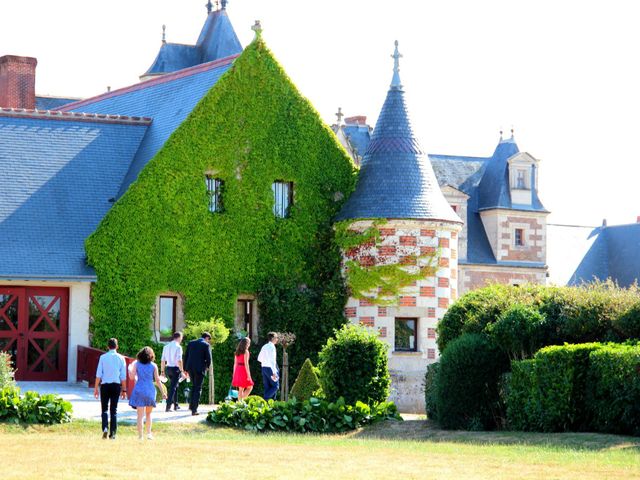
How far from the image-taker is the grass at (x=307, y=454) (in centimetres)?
1731

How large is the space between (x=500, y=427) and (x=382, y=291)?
10991mm


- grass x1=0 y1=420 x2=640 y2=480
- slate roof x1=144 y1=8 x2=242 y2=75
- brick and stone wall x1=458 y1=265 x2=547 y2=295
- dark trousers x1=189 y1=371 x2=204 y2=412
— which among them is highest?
slate roof x1=144 y1=8 x2=242 y2=75

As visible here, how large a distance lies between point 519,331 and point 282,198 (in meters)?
13.0

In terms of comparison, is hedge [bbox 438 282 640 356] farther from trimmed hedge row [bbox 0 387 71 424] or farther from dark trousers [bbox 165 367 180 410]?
trimmed hedge row [bbox 0 387 71 424]

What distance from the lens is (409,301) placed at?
36250 millimetres

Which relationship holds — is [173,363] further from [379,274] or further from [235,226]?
[379,274]

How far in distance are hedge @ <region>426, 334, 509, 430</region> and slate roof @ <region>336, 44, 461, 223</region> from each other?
35.1 feet

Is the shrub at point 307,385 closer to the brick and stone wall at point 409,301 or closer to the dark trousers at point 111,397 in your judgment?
the brick and stone wall at point 409,301

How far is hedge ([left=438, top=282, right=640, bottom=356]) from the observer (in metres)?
25.2

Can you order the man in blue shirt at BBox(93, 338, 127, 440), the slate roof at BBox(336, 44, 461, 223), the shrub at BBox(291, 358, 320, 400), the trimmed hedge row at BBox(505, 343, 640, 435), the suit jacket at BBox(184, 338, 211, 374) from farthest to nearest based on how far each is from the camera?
the slate roof at BBox(336, 44, 461, 223) → the shrub at BBox(291, 358, 320, 400) → the suit jacket at BBox(184, 338, 211, 374) → the trimmed hedge row at BBox(505, 343, 640, 435) → the man in blue shirt at BBox(93, 338, 127, 440)

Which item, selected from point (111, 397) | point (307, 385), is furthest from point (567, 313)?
point (111, 397)

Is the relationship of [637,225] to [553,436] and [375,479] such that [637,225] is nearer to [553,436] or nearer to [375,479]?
[553,436]

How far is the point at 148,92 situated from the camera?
40969 mm

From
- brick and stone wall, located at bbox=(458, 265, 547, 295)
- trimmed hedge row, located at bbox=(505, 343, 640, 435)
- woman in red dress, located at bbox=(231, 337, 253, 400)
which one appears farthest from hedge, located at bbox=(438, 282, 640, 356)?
brick and stone wall, located at bbox=(458, 265, 547, 295)
